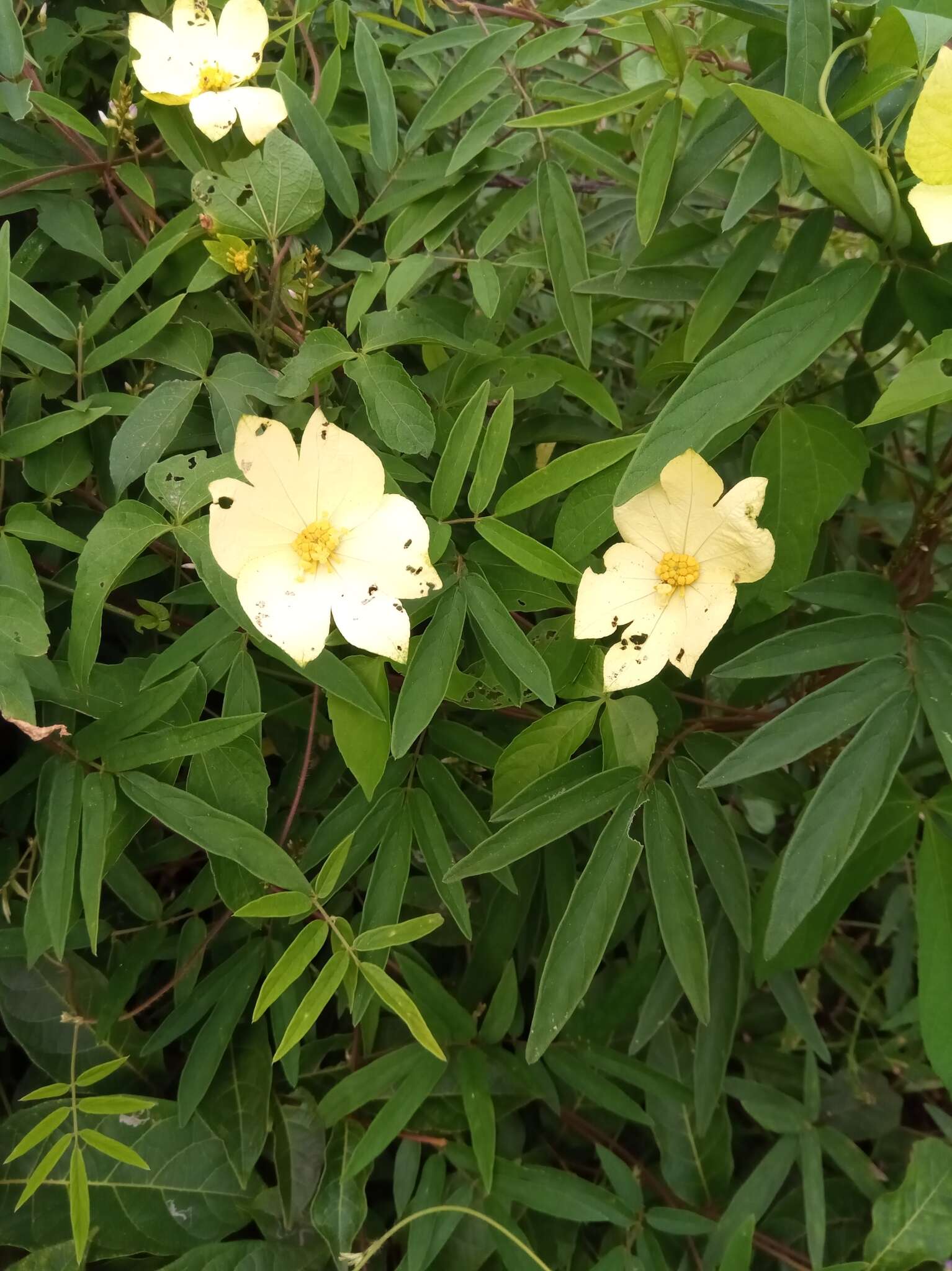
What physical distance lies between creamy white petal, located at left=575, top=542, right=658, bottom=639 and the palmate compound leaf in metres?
0.54

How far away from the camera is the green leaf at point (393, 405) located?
0.52 meters

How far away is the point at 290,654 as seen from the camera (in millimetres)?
477

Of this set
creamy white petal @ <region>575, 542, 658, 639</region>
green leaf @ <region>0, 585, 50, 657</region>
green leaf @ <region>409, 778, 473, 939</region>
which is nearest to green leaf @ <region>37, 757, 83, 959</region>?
green leaf @ <region>0, 585, 50, 657</region>

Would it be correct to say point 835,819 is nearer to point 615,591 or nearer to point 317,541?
point 615,591

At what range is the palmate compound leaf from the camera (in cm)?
71

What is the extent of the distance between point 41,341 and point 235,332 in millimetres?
130

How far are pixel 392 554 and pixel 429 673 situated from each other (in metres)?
0.07

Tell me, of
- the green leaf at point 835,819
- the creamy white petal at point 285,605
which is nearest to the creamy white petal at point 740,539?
the green leaf at point 835,819

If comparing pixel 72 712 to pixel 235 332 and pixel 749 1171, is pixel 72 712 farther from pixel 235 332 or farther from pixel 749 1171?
pixel 749 1171

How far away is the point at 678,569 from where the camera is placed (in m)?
0.52

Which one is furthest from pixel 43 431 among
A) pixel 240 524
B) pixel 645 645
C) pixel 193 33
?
pixel 645 645

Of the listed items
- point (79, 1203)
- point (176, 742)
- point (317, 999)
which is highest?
point (176, 742)

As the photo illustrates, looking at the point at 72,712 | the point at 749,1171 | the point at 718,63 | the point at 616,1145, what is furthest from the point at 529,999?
the point at 718,63

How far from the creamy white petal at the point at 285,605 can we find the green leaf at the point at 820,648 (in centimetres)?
23
